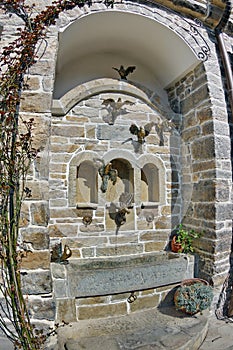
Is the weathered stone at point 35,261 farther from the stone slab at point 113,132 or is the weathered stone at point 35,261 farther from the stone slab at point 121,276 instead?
the stone slab at point 113,132

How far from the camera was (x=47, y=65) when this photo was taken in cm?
260

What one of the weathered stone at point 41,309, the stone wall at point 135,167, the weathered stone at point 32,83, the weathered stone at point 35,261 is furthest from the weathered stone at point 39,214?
the weathered stone at point 32,83

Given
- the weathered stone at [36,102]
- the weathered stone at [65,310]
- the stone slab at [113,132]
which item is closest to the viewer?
the weathered stone at [36,102]

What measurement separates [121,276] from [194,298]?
0.79m

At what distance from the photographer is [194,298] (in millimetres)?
2867

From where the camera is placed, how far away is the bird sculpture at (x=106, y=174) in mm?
3631

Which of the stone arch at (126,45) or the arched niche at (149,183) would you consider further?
the arched niche at (149,183)

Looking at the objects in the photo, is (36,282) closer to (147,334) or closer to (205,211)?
(147,334)

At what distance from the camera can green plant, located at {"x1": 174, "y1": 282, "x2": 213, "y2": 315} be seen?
2850 millimetres

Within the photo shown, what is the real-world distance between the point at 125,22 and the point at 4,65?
5.06 feet

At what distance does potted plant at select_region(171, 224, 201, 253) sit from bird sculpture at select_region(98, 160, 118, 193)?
1143 millimetres

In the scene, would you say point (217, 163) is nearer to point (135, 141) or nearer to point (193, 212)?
point (193, 212)

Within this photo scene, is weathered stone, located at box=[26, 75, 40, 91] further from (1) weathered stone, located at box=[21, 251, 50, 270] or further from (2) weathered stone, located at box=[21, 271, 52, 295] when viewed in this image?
(2) weathered stone, located at box=[21, 271, 52, 295]

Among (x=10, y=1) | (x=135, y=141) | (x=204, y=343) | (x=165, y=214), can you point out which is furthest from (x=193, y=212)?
(x=10, y=1)
